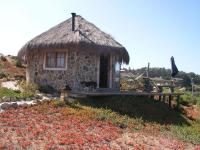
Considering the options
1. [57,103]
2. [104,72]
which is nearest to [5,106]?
[57,103]

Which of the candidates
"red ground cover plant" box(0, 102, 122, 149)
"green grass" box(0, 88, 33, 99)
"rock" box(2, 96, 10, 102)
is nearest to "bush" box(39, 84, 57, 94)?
"green grass" box(0, 88, 33, 99)

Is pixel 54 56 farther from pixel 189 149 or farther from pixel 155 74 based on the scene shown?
pixel 155 74

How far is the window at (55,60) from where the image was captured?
2314 cm

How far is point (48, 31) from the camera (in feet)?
82.6

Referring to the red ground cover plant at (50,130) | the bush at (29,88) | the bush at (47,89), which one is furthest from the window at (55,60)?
the red ground cover plant at (50,130)

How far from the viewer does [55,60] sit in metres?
23.5

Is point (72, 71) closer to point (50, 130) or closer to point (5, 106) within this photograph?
point (5, 106)

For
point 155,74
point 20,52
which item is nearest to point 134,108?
point 20,52

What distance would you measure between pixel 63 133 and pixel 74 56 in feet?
31.7

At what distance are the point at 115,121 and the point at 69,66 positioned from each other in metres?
7.15

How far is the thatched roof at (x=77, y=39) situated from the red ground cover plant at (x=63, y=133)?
5901 millimetres

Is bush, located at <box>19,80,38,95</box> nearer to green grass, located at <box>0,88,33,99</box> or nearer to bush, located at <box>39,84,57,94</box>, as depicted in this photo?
bush, located at <box>39,84,57,94</box>

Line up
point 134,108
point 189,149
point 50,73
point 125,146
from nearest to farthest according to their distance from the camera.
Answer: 1. point 125,146
2. point 189,149
3. point 134,108
4. point 50,73

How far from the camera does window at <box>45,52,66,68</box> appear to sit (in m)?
23.1
